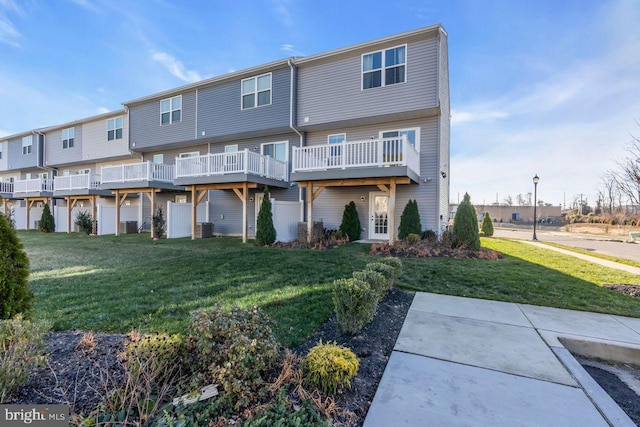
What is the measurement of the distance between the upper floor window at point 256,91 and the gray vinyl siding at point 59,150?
15106 millimetres

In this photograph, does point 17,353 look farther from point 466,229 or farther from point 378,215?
point 378,215

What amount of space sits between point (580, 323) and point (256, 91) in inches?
551

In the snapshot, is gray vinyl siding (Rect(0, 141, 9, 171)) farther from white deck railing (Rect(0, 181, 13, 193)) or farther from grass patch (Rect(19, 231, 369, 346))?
grass patch (Rect(19, 231, 369, 346))

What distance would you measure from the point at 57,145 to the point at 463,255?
29.0 m

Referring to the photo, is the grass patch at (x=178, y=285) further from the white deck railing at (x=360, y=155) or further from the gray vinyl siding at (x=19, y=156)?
the gray vinyl siding at (x=19, y=156)

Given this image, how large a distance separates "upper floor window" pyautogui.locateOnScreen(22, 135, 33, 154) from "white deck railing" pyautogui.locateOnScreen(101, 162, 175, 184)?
1426 cm

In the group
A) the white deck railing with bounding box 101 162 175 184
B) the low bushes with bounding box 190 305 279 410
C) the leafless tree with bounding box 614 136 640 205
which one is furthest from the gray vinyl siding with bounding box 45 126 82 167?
the leafless tree with bounding box 614 136 640 205

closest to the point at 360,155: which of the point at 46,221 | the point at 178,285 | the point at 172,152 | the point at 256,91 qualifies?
the point at 256,91

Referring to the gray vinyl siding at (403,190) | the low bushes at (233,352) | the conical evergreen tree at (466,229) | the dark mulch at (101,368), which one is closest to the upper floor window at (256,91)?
the gray vinyl siding at (403,190)

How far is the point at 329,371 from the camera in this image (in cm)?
220

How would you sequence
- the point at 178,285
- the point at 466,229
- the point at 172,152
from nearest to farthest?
1. the point at 178,285
2. the point at 466,229
3. the point at 172,152

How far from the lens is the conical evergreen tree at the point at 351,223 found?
11.6m

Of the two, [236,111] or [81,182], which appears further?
[81,182]

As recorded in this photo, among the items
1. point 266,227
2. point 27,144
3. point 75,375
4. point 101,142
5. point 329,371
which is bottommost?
point 75,375
